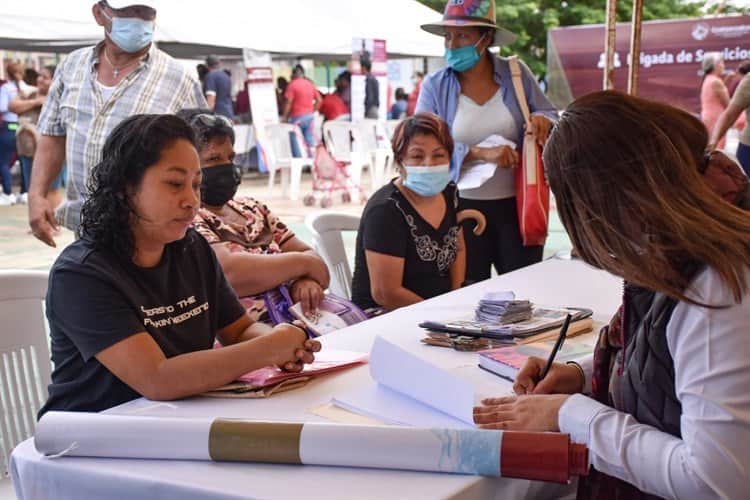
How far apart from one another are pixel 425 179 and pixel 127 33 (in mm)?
1353

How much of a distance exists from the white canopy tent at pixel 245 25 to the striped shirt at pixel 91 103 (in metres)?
5.31

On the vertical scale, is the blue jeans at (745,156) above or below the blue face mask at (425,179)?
below

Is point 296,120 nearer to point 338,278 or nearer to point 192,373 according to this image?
point 338,278

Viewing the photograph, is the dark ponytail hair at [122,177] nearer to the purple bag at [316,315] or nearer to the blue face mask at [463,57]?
the purple bag at [316,315]

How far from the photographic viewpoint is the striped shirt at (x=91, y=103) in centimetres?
326

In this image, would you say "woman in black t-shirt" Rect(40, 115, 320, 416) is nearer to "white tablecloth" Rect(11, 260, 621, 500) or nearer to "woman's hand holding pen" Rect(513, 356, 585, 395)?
"white tablecloth" Rect(11, 260, 621, 500)

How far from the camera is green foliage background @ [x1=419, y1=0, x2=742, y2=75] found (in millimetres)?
20266

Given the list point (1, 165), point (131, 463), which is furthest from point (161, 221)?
point (1, 165)

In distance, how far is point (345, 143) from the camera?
10.8m

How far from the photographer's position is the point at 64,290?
1.71m

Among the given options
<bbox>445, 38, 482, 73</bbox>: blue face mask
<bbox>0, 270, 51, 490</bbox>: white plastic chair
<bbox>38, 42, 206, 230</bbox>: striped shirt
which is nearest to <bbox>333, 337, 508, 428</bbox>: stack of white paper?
<bbox>0, 270, 51, 490</bbox>: white plastic chair

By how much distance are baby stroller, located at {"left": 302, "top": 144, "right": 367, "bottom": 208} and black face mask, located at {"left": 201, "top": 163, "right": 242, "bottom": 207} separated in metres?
7.74

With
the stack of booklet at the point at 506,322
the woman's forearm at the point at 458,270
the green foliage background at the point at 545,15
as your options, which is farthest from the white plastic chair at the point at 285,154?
the green foliage background at the point at 545,15

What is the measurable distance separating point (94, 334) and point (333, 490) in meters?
0.67
